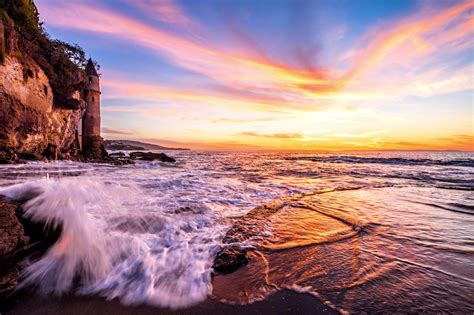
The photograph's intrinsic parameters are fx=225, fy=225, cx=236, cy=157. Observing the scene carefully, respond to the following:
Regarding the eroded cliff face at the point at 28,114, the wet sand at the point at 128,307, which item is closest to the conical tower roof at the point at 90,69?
the eroded cliff face at the point at 28,114

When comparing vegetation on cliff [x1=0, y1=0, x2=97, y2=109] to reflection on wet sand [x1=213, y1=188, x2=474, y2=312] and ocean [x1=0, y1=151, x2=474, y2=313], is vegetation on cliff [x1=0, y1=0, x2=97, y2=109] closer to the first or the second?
ocean [x1=0, y1=151, x2=474, y2=313]

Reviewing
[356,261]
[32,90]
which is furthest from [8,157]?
[356,261]

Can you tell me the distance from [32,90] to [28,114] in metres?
1.84

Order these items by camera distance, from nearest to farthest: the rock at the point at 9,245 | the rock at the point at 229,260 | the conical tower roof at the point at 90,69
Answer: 1. the rock at the point at 9,245
2. the rock at the point at 229,260
3. the conical tower roof at the point at 90,69

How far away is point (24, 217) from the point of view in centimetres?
355

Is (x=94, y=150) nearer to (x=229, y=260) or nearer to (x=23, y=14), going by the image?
(x=23, y=14)

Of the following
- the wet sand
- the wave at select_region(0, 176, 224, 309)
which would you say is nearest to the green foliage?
the wave at select_region(0, 176, 224, 309)

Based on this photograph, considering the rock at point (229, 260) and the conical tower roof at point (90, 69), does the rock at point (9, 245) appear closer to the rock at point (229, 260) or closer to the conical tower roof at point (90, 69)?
the rock at point (229, 260)

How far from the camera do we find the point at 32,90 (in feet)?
51.3

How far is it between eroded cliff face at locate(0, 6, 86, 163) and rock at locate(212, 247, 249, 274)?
16.8 meters

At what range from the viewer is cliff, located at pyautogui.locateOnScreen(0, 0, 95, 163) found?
1352cm

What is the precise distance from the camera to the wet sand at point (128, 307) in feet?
7.57

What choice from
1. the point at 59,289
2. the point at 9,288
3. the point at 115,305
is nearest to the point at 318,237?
the point at 115,305

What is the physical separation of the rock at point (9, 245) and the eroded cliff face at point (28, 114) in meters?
14.6
